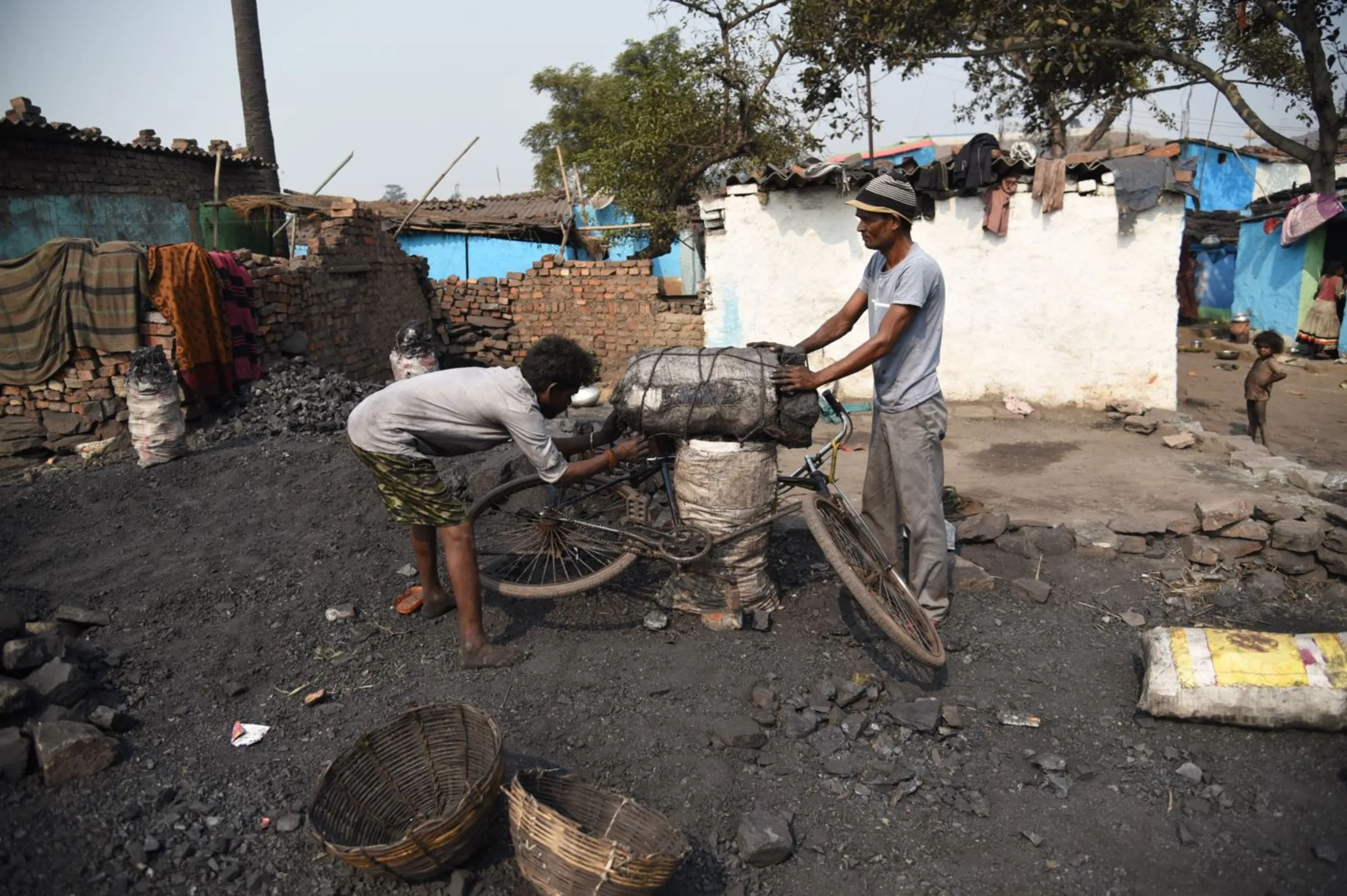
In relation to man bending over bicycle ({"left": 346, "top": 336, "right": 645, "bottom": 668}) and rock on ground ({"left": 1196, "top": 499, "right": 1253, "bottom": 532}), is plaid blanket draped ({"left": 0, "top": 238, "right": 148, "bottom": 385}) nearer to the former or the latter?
man bending over bicycle ({"left": 346, "top": 336, "right": 645, "bottom": 668})

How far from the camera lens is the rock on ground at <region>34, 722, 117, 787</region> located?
2.73 metres

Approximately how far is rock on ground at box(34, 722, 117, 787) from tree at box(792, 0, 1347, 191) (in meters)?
10.5

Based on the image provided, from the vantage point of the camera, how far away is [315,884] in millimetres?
2467

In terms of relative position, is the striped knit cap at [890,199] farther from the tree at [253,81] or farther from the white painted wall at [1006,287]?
the tree at [253,81]

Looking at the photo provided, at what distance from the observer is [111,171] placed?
1284 cm

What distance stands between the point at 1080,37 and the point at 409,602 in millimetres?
10029

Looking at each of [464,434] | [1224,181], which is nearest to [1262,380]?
[464,434]

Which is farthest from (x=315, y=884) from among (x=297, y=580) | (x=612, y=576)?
(x=297, y=580)

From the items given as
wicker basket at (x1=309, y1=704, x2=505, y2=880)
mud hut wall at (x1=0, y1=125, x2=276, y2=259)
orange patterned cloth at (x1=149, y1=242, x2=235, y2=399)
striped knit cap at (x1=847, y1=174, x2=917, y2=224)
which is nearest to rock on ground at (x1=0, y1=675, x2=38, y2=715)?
wicker basket at (x1=309, y1=704, x2=505, y2=880)

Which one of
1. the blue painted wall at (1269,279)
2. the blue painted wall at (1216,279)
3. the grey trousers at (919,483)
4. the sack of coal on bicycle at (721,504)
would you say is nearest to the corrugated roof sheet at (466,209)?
the sack of coal on bicycle at (721,504)

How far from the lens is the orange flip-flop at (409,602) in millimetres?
4059

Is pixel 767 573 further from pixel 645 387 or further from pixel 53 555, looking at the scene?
pixel 53 555

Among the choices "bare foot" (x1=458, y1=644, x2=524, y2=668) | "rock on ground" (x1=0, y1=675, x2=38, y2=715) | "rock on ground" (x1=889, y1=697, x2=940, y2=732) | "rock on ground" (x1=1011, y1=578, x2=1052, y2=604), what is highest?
"rock on ground" (x1=0, y1=675, x2=38, y2=715)

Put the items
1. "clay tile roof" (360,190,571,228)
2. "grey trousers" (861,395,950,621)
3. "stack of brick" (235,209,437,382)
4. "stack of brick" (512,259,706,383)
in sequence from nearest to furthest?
"grey trousers" (861,395,950,621) → "stack of brick" (235,209,437,382) → "stack of brick" (512,259,706,383) → "clay tile roof" (360,190,571,228)
